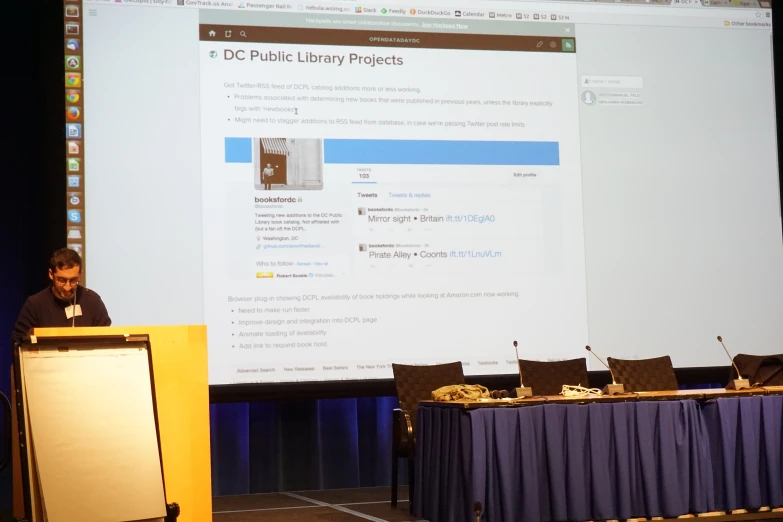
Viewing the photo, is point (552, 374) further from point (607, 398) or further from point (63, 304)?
point (63, 304)

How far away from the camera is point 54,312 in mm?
3740

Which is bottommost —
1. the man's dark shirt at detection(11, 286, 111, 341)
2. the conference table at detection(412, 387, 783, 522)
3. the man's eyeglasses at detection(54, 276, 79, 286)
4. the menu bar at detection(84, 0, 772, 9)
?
the conference table at detection(412, 387, 783, 522)

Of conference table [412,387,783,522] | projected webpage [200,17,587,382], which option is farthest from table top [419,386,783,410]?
projected webpage [200,17,587,382]

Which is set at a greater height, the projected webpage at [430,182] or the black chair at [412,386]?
the projected webpage at [430,182]

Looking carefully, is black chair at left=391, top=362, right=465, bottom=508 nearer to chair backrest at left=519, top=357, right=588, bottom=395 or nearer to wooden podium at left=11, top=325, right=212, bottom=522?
chair backrest at left=519, top=357, right=588, bottom=395

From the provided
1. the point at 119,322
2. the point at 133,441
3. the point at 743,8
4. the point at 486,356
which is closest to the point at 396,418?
the point at 486,356

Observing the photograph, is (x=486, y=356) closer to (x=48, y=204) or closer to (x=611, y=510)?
(x=611, y=510)

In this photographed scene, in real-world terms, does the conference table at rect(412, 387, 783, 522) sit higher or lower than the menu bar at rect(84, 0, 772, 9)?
lower

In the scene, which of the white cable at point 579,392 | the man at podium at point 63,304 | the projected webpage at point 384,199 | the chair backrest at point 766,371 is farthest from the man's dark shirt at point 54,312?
the chair backrest at point 766,371

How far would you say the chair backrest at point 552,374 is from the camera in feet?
17.7

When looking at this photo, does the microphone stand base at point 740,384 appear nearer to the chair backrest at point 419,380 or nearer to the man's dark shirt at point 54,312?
the chair backrest at point 419,380

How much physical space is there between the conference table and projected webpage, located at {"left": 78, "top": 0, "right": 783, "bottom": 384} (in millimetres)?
1479

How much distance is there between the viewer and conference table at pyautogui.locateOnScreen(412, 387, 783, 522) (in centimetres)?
402

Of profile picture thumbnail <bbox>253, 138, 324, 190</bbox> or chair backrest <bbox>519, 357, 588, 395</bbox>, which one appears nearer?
chair backrest <bbox>519, 357, 588, 395</bbox>
